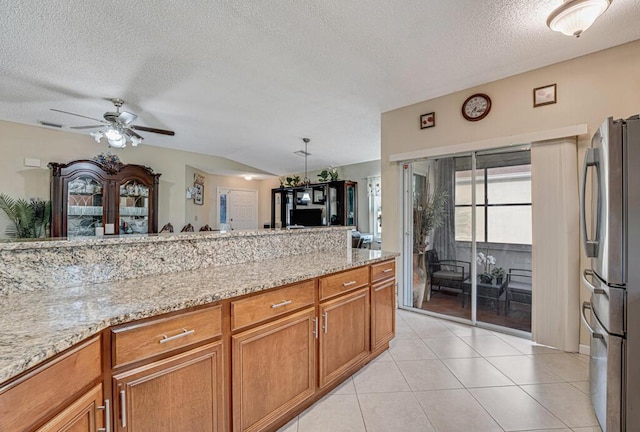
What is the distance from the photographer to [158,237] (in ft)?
5.43

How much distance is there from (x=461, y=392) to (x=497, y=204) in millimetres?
1996

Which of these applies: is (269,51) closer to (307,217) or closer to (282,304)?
(282,304)

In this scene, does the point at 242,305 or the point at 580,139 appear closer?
the point at 242,305

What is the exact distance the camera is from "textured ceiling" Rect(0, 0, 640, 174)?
82.7 inches

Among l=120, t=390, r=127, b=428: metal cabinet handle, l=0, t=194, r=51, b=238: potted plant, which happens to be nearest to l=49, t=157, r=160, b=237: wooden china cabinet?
l=0, t=194, r=51, b=238: potted plant

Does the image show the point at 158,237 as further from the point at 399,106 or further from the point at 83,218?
the point at 83,218

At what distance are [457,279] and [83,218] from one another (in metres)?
5.67

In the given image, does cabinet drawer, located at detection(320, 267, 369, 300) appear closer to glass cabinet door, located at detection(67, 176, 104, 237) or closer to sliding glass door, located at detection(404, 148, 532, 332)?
sliding glass door, located at detection(404, 148, 532, 332)

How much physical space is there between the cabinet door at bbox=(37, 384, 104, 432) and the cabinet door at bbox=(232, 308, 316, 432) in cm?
51

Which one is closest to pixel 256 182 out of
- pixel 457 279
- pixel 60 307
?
pixel 457 279

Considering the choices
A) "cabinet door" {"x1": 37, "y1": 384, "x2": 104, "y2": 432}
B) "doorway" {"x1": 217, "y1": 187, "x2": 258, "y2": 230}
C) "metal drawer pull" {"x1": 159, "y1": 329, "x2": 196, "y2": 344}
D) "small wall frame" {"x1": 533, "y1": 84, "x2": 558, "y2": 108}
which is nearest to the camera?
"cabinet door" {"x1": 37, "y1": 384, "x2": 104, "y2": 432}

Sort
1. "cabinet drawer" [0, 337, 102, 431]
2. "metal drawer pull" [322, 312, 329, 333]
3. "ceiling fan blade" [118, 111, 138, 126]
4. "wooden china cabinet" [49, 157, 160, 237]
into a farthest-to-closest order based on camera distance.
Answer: "wooden china cabinet" [49, 157, 160, 237]
"ceiling fan blade" [118, 111, 138, 126]
"metal drawer pull" [322, 312, 329, 333]
"cabinet drawer" [0, 337, 102, 431]

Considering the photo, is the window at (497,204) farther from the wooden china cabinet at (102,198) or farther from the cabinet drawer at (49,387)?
the wooden china cabinet at (102,198)

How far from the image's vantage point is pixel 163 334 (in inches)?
44.9
